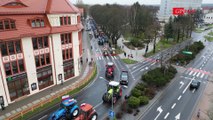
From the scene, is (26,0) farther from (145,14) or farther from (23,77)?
(145,14)

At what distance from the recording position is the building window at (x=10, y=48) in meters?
24.0

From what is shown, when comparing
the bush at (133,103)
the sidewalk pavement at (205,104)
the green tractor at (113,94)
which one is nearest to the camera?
the sidewalk pavement at (205,104)

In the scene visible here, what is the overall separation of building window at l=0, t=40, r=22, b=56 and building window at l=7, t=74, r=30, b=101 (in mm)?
4118

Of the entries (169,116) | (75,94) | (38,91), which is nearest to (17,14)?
(38,91)

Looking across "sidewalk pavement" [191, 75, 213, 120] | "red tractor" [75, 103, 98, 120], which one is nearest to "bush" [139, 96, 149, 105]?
"sidewalk pavement" [191, 75, 213, 120]

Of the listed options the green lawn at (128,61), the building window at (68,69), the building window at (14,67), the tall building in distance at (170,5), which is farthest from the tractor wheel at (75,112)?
the tall building in distance at (170,5)

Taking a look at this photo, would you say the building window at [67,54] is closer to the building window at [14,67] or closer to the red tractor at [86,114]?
the building window at [14,67]

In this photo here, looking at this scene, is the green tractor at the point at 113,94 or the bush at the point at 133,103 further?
the green tractor at the point at 113,94

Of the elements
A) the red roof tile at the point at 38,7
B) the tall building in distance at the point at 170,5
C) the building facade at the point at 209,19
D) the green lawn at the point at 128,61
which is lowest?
the green lawn at the point at 128,61

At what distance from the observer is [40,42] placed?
28.3m

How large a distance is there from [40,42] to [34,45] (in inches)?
45.6

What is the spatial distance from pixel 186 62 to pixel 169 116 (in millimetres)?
27888

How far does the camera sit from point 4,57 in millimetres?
24156

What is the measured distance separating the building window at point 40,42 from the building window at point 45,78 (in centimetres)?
421
